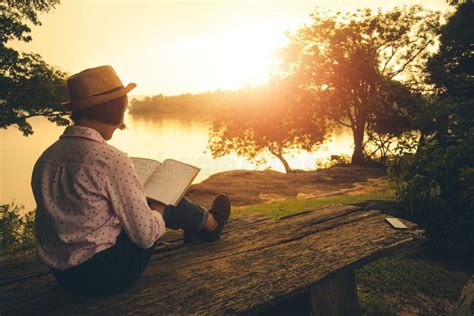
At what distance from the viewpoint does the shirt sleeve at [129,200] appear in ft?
6.13

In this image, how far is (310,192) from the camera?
15.4 meters

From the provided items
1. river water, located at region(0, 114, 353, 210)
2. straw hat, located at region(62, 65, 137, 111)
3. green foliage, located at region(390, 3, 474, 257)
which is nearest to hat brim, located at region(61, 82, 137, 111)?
straw hat, located at region(62, 65, 137, 111)

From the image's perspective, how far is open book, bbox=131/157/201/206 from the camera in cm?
226

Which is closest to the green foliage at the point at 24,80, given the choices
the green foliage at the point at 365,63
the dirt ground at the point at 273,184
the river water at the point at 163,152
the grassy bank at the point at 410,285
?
the river water at the point at 163,152

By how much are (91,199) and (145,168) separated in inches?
25.7

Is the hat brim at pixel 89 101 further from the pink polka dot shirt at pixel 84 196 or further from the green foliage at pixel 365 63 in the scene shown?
the green foliage at pixel 365 63

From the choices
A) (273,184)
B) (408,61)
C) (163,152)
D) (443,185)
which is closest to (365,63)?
(408,61)

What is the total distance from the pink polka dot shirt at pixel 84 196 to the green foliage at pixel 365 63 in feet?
73.7

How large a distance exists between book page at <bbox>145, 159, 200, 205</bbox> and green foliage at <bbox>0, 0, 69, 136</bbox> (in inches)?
378

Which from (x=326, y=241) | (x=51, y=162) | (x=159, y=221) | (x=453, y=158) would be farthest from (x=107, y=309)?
(x=453, y=158)

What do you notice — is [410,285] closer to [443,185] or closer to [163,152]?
[443,185]

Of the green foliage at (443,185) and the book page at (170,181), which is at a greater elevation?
the book page at (170,181)

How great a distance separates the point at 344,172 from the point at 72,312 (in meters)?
20.2

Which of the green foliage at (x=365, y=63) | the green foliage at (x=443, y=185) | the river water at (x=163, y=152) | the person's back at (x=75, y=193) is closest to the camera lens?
the person's back at (x=75, y=193)
